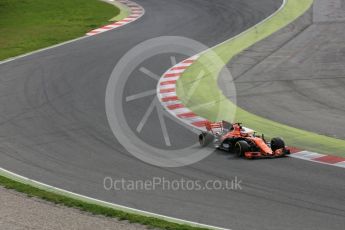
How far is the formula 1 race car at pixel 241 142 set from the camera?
1709 cm

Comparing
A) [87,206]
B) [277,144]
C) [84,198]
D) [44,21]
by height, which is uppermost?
[44,21]

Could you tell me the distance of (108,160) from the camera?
17344mm

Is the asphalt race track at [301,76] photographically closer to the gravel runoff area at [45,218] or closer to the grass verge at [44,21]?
the gravel runoff area at [45,218]

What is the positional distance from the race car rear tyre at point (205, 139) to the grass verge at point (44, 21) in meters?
13.5

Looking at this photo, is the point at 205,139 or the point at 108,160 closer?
the point at 108,160

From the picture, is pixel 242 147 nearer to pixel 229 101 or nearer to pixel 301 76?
pixel 229 101

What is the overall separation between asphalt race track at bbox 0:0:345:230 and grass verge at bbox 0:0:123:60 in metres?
1.60

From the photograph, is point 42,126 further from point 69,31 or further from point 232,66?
point 69,31

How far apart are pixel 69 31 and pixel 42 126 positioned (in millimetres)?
13755

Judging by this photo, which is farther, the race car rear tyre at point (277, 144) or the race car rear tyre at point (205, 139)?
the race car rear tyre at point (205, 139)

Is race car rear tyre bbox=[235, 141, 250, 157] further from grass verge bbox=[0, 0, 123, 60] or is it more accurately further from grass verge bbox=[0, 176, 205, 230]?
grass verge bbox=[0, 0, 123, 60]
